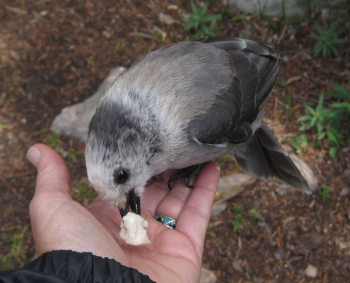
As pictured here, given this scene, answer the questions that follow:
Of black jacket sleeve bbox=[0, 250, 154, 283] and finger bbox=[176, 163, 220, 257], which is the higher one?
black jacket sleeve bbox=[0, 250, 154, 283]

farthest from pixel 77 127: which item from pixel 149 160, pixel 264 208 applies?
pixel 264 208

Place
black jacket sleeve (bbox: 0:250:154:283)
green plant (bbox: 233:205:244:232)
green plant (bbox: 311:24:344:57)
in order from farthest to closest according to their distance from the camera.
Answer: green plant (bbox: 311:24:344:57)
green plant (bbox: 233:205:244:232)
black jacket sleeve (bbox: 0:250:154:283)

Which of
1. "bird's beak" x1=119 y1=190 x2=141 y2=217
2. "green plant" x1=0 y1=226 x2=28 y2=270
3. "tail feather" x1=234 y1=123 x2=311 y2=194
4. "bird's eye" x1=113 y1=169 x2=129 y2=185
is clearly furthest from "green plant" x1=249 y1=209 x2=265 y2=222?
"green plant" x1=0 y1=226 x2=28 y2=270

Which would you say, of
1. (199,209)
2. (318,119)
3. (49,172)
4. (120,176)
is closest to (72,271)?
(120,176)

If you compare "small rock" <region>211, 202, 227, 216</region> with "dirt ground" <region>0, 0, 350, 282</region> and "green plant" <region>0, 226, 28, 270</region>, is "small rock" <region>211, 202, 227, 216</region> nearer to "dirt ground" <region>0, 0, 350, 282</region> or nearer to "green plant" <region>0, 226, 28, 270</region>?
"dirt ground" <region>0, 0, 350, 282</region>

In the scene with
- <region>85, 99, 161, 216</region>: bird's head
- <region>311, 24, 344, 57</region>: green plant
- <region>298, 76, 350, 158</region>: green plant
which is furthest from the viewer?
<region>311, 24, 344, 57</region>: green plant

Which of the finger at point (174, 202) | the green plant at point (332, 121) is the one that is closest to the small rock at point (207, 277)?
the finger at point (174, 202)

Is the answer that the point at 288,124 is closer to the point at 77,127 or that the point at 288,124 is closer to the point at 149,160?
the point at 149,160
